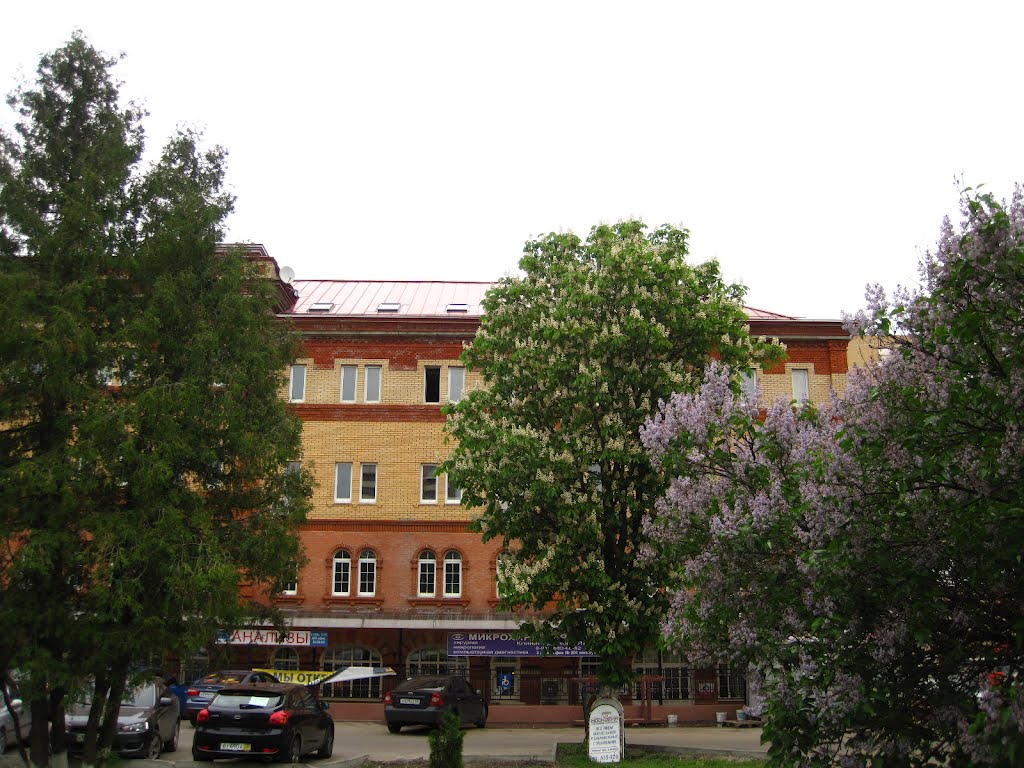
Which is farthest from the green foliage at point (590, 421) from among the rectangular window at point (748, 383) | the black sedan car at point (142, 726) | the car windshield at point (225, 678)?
the car windshield at point (225, 678)

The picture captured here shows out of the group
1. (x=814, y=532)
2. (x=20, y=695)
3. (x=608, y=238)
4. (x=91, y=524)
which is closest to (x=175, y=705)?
(x=20, y=695)

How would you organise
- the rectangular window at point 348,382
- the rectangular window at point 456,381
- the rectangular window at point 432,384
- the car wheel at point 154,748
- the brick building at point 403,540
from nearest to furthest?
the car wheel at point 154,748 → the brick building at point 403,540 → the rectangular window at point 348,382 → the rectangular window at point 432,384 → the rectangular window at point 456,381

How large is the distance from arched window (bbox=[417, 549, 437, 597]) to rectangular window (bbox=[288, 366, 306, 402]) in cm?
656

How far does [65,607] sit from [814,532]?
10222 millimetres

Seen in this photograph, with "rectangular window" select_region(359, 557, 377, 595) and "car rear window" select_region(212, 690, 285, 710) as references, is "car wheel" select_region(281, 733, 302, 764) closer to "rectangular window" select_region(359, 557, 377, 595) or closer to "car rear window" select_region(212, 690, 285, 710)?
"car rear window" select_region(212, 690, 285, 710)

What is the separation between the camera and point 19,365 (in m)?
13.2

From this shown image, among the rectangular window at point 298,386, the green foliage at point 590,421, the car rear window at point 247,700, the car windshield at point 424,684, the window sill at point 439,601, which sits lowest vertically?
the car windshield at point 424,684

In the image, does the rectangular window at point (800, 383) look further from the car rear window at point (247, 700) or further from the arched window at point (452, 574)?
the car rear window at point (247, 700)

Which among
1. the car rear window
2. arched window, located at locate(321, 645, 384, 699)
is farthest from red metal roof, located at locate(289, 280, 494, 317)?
the car rear window

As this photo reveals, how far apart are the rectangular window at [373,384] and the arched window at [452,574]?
5.67 metres

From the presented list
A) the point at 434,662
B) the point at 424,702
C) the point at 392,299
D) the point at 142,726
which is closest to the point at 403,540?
the point at 434,662

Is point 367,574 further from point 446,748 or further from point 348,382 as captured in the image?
point 446,748

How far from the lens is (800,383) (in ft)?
109

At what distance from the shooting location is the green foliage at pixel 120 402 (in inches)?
511
